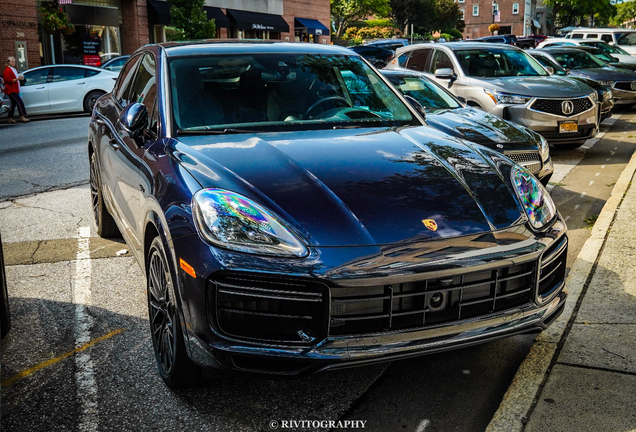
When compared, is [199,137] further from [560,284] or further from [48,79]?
[48,79]

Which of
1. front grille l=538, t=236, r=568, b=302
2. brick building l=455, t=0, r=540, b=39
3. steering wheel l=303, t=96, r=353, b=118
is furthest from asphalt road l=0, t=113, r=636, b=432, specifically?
brick building l=455, t=0, r=540, b=39

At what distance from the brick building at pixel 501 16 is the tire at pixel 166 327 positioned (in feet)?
326

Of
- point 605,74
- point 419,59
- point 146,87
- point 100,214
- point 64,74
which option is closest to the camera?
point 146,87

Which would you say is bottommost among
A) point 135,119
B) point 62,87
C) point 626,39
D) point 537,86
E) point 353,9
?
point 62,87

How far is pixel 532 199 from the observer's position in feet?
11.2

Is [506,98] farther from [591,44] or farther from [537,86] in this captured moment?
[591,44]

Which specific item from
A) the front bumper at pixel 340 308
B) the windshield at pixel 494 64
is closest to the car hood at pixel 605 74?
the windshield at pixel 494 64

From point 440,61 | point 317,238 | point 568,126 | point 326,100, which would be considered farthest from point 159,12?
point 317,238

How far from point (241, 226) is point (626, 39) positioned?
98.8 feet

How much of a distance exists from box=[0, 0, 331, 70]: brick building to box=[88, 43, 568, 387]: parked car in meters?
23.0

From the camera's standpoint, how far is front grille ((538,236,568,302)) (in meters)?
3.15

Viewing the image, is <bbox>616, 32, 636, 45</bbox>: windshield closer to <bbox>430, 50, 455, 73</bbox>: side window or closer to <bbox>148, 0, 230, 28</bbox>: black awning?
<bbox>148, 0, 230, 28</bbox>: black awning

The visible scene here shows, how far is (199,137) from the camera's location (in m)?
3.77

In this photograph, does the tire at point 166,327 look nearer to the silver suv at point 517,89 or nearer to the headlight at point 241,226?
the headlight at point 241,226
